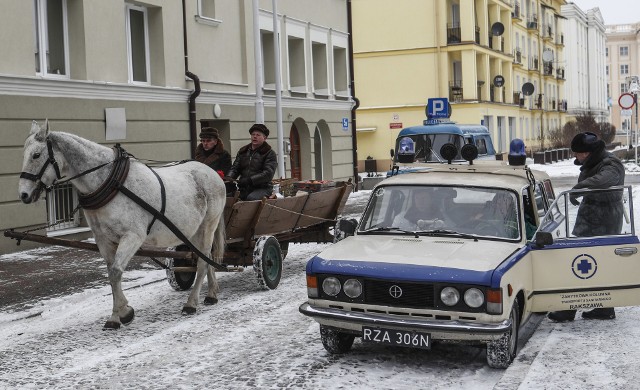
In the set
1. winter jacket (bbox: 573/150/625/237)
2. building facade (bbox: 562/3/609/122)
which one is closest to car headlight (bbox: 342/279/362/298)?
winter jacket (bbox: 573/150/625/237)

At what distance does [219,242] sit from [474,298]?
448 cm

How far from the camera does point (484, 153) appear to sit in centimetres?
2652

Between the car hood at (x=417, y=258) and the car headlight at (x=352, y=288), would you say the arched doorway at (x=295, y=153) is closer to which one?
the car hood at (x=417, y=258)

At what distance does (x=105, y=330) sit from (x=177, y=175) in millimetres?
1961

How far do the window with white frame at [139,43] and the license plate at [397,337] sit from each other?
46.3ft

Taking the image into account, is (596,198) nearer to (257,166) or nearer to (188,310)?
(188,310)

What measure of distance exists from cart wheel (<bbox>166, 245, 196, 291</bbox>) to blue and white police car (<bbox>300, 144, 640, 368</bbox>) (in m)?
3.24

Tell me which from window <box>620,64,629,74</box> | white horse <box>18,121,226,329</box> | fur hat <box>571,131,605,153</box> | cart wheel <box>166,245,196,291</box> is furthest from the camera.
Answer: window <box>620,64,629,74</box>

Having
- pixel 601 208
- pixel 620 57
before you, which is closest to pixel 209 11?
pixel 601 208

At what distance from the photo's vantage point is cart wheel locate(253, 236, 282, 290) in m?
10.6

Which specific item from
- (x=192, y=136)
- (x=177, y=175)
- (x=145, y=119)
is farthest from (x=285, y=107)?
(x=177, y=175)

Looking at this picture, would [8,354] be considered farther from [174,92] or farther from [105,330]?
[174,92]

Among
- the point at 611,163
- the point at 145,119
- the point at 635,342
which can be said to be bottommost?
the point at 635,342

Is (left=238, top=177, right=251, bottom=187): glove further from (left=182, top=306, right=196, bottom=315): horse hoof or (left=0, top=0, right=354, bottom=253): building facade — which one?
(left=0, top=0, right=354, bottom=253): building facade
